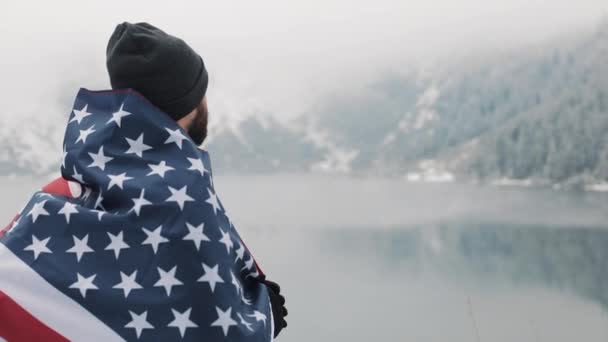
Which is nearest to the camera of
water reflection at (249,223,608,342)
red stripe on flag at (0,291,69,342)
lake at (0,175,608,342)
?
red stripe on flag at (0,291,69,342)

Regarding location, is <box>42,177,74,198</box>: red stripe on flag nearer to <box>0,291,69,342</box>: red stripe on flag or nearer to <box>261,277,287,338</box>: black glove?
<box>0,291,69,342</box>: red stripe on flag

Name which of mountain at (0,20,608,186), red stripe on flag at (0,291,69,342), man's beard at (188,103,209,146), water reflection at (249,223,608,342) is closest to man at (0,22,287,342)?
red stripe on flag at (0,291,69,342)

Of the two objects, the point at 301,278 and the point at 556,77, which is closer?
the point at 301,278

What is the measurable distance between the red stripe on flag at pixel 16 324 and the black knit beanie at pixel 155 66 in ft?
1.39

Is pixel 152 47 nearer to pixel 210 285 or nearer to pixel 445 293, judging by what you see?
pixel 210 285

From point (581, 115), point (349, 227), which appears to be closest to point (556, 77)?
point (581, 115)

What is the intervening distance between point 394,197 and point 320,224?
1859 centimetres

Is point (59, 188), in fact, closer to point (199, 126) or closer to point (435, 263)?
point (199, 126)

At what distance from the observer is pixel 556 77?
112 metres

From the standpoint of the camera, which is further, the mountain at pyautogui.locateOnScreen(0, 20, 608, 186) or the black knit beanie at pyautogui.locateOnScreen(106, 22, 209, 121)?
the mountain at pyautogui.locateOnScreen(0, 20, 608, 186)

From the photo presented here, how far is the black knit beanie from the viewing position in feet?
3.82

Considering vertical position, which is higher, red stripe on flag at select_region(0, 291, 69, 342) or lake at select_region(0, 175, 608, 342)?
red stripe on flag at select_region(0, 291, 69, 342)

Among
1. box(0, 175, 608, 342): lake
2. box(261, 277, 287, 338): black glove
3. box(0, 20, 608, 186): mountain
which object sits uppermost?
box(261, 277, 287, 338): black glove

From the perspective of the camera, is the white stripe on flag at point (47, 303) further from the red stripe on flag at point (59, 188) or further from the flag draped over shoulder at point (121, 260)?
the red stripe on flag at point (59, 188)
